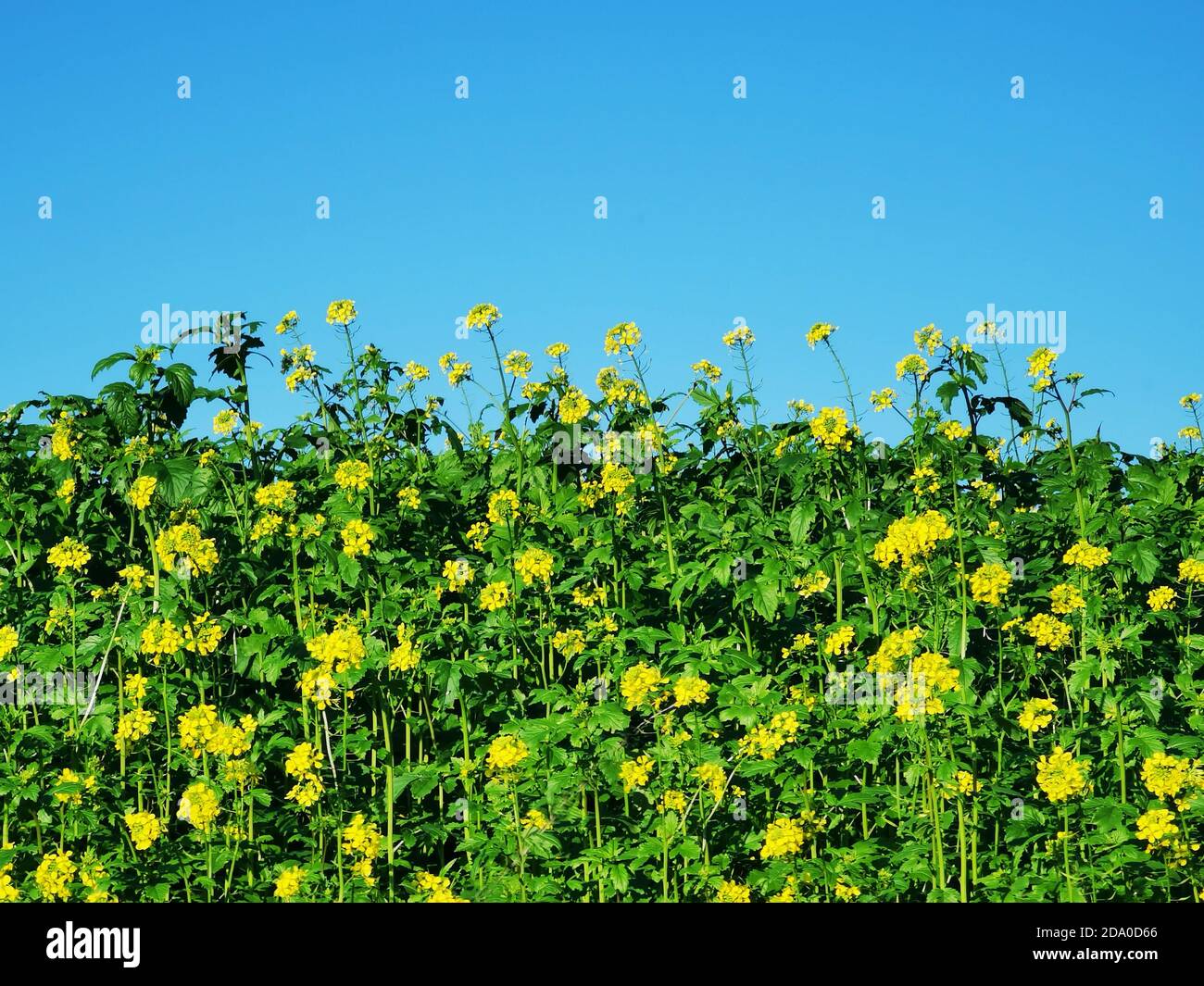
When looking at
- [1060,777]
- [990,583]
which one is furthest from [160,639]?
[1060,777]

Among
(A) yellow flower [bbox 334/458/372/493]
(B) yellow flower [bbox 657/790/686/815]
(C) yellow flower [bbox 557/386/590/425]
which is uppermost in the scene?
(C) yellow flower [bbox 557/386/590/425]

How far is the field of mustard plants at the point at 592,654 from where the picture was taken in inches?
175

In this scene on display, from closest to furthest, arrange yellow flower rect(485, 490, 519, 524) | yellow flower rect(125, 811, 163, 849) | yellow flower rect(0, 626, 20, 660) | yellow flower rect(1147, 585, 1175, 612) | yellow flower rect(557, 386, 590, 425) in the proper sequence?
yellow flower rect(125, 811, 163, 849) → yellow flower rect(0, 626, 20, 660) → yellow flower rect(1147, 585, 1175, 612) → yellow flower rect(485, 490, 519, 524) → yellow flower rect(557, 386, 590, 425)

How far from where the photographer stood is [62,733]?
5086 mm

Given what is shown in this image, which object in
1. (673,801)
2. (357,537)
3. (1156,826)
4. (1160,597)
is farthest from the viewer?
(1160,597)

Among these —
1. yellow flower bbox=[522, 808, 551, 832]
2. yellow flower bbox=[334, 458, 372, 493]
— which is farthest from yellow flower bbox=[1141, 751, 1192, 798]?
yellow flower bbox=[334, 458, 372, 493]

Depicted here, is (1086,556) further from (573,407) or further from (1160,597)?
(573,407)

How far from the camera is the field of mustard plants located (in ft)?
14.6

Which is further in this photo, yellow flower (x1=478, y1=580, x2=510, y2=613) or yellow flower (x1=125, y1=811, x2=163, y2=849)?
yellow flower (x1=478, y1=580, x2=510, y2=613)

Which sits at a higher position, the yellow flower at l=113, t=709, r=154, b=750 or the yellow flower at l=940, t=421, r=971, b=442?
the yellow flower at l=940, t=421, r=971, b=442

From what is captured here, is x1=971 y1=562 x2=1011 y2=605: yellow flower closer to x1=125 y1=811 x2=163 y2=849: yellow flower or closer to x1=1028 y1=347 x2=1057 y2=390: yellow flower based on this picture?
x1=1028 y1=347 x2=1057 y2=390: yellow flower

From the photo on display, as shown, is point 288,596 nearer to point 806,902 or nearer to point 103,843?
point 103,843

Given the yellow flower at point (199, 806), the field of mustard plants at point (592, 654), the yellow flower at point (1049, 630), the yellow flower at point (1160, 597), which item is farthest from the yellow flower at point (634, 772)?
the yellow flower at point (1160, 597)

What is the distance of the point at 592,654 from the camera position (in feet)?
15.8
